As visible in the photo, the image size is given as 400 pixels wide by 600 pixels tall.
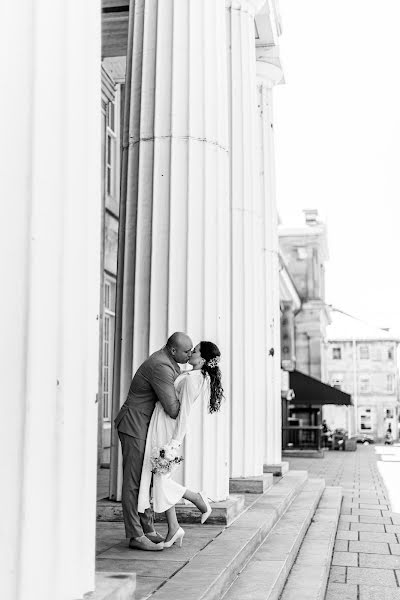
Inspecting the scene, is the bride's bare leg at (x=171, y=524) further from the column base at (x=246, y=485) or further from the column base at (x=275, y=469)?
the column base at (x=275, y=469)

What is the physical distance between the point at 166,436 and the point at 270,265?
24.7 feet

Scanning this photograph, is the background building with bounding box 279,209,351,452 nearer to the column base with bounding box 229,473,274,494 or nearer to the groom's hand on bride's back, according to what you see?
the column base with bounding box 229,473,274,494

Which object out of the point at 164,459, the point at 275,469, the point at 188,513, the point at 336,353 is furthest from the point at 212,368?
the point at 336,353

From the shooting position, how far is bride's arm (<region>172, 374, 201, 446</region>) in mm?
5801

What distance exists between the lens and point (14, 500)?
3.12 metres

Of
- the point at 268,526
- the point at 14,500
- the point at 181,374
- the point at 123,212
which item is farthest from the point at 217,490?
the point at 14,500

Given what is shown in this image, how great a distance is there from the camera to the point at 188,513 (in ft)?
23.1

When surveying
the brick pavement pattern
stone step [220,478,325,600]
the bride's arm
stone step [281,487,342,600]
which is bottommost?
the brick pavement pattern

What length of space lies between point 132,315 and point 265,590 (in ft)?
9.70

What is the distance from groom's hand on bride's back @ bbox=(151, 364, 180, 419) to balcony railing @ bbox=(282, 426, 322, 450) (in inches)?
738

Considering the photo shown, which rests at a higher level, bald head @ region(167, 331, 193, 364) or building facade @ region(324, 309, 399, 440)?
building facade @ region(324, 309, 399, 440)

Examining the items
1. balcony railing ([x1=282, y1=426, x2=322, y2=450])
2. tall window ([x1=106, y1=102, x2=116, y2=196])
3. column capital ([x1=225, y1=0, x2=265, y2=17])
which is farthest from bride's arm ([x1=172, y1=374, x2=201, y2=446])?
balcony railing ([x1=282, y1=426, x2=322, y2=450])

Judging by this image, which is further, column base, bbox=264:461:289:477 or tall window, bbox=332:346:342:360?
tall window, bbox=332:346:342:360

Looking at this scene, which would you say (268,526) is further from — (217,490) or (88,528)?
(88,528)
